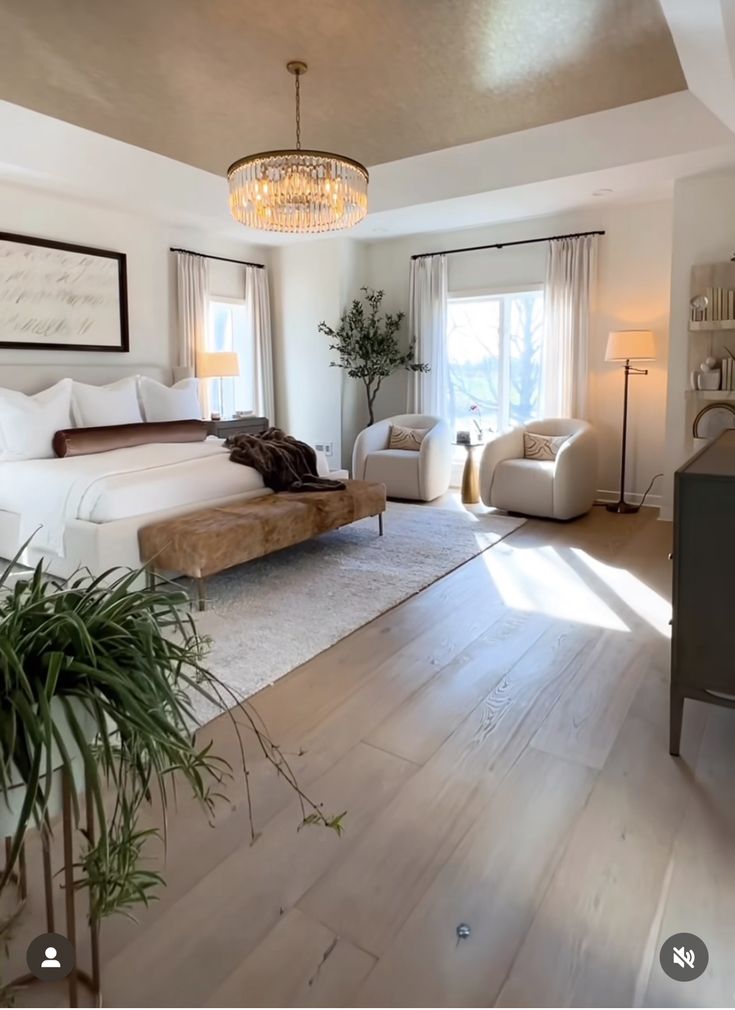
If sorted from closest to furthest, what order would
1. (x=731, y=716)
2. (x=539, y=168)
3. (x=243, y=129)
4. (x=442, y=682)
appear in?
(x=731, y=716) → (x=442, y=682) → (x=243, y=129) → (x=539, y=168)

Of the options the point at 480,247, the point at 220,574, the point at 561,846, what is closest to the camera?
the point at 561,846

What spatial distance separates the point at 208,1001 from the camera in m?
1.25

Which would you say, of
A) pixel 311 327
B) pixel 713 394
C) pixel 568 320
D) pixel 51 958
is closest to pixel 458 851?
pixel 51 958

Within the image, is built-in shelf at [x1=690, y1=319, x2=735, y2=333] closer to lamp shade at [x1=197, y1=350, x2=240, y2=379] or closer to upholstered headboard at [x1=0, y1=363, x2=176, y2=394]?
lamp shade at [x1=197, y1=350, x2=240, y2=379]

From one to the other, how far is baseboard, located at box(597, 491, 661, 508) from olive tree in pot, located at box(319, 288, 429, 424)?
7.30ft

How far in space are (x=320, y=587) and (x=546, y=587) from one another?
1.28 meters

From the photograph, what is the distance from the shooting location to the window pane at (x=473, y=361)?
6.62 metres

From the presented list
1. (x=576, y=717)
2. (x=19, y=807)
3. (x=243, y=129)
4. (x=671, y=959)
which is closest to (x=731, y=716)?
(x=576, y=717)

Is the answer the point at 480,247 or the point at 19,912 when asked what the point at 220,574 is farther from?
the point at 480,247

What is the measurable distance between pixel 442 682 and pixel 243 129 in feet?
12.7

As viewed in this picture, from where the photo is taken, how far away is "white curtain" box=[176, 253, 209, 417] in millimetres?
6156

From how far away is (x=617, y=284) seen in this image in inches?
226

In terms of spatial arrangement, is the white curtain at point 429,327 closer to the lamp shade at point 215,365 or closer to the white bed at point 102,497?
the lamp shade at point 215,365

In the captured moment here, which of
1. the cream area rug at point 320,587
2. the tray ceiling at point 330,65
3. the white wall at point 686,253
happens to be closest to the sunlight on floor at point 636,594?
the cream area rug at point 320,587
